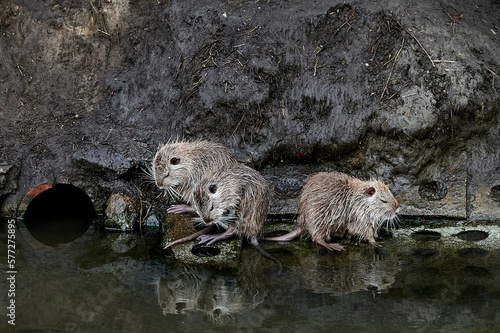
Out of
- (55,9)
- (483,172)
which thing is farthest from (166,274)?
(55,9)

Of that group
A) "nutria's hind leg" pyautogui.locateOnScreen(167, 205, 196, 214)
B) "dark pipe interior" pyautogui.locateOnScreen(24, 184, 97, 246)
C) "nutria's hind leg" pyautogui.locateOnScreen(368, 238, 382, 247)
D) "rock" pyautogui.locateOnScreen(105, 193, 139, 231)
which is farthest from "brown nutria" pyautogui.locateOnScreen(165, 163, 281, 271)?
"dark pipe interior" pyautogui.locateOnScreen(24, 184, 97, 246)

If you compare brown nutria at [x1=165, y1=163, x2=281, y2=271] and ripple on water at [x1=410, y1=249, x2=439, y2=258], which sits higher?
brown nutria at [x1=165, y1=163, x2=281, y2=271]

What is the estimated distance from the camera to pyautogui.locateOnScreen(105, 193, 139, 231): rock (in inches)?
238

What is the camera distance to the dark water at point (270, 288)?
4.27 metres

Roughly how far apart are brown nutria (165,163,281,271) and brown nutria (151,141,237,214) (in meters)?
0.28

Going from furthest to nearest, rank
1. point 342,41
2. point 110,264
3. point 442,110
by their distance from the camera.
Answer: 1. point 342,41
2. point 442,110
3. point 110,264

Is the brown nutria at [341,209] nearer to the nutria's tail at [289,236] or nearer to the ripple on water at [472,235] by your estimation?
the nutria's tail at [289,236]

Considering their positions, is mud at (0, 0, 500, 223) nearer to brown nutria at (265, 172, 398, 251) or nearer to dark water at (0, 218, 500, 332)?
brown nutria at (265, 172, 398, 251)

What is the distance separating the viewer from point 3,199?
631cm

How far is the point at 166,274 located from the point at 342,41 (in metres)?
3.33

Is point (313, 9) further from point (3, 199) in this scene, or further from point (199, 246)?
point (3, 199)

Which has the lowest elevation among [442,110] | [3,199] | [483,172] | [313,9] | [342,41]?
[3,199]

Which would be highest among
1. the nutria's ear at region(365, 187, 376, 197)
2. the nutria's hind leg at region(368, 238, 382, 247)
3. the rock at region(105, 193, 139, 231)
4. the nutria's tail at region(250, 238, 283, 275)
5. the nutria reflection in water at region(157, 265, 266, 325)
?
the nutria's ear at region(365, 187, 376, 197)

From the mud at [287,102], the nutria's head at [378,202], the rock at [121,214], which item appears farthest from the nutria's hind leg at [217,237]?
the nutria's head at [378,202]
